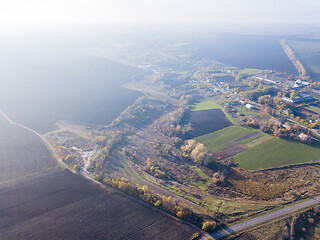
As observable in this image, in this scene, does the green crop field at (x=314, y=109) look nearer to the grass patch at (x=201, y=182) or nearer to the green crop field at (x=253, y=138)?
the green crop field at (x=253, y=138)

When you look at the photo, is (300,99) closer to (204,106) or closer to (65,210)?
(204,106)

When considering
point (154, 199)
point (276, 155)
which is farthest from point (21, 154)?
point (276, 155)

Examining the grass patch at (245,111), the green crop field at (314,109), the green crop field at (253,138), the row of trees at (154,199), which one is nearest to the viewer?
the row of trees at (154,199)

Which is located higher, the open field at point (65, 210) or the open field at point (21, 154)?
the open field at point (21, 154)

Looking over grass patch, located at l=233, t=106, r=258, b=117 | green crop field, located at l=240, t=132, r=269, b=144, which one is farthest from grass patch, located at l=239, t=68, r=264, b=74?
green crop field, located at l=240, t=132, r=269, b=144

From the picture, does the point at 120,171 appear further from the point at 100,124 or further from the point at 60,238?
the point at 100,124

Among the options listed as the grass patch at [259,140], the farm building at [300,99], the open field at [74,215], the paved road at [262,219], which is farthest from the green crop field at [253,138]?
the open field at [74,215]
